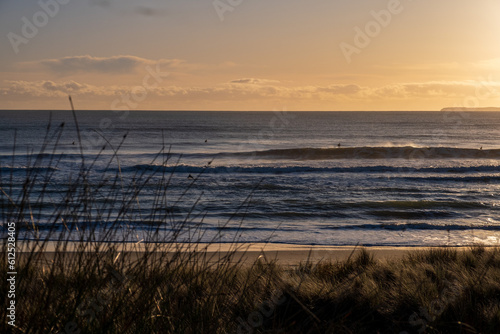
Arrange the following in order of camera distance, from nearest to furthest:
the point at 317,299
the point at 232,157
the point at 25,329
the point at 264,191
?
the point at 25,329 → the point at 317,299 → the point at 264,191 → the point at 232,157

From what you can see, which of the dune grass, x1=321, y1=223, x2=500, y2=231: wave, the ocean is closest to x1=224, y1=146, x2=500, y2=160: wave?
the ocean

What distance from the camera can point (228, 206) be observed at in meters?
15.1

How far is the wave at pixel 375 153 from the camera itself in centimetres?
3300

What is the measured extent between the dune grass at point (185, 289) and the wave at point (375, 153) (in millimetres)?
27236

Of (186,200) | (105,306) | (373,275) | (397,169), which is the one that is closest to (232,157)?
(397,169)

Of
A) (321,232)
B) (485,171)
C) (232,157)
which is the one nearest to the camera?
(321,232)

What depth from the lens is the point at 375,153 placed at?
34438mm

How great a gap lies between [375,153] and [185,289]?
1252 inches

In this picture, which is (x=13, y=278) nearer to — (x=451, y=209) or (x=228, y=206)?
(x=228, y=206)

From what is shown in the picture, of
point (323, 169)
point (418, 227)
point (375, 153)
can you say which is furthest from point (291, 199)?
point (375, 153)

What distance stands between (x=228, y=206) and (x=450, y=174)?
14.5m

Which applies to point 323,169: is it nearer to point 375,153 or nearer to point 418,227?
point 375,153

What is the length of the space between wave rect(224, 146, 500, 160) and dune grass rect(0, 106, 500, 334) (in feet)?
89.4

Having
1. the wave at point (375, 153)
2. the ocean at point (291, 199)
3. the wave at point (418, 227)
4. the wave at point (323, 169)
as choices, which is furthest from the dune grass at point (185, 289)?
the wave at point (375, 153)
